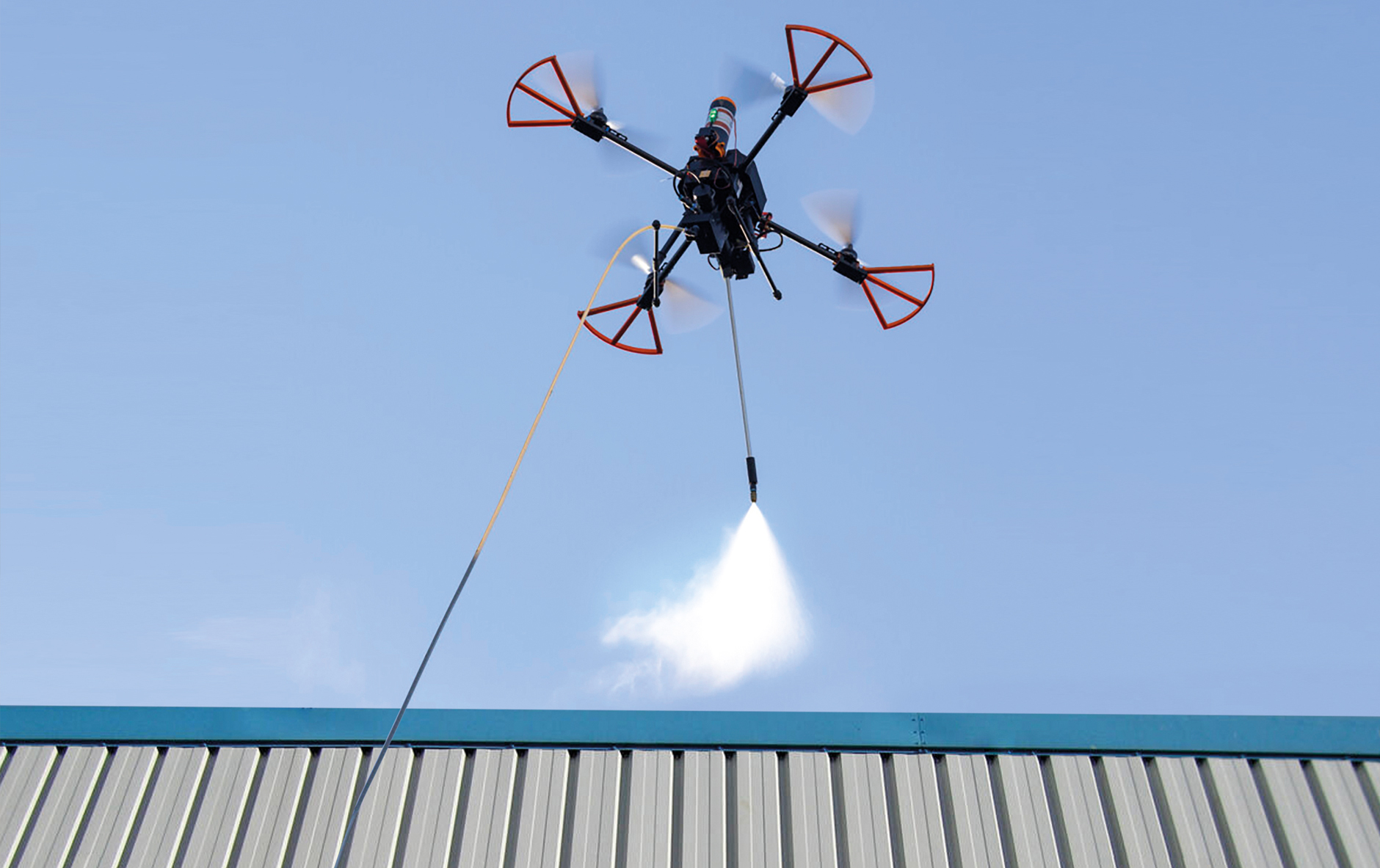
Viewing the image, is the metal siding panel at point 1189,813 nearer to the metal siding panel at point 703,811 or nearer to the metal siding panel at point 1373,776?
the metal siding panel at point 1373,776

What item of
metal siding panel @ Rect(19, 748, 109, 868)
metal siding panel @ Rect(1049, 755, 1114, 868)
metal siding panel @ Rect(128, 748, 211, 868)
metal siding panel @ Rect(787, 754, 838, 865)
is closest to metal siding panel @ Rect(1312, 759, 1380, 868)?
metal siding panel @ Rect(1049, 755, 1114, 868)

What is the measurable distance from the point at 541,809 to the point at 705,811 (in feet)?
3.51

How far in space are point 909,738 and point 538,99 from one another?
558 cm

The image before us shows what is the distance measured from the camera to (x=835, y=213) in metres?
8.45

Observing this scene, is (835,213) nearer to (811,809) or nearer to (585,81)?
(585,81)

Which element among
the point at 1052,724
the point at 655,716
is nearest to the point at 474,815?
the point at 655,716

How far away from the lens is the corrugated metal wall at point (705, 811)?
6.48m

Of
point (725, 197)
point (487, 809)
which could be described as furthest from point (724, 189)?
point (487, 809)

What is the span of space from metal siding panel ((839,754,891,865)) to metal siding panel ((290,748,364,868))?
3.27m

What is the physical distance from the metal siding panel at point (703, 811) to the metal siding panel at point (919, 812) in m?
1.14

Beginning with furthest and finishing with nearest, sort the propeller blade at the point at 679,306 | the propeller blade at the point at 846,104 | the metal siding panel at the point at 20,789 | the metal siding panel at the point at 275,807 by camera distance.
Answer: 1. the propeller blade at the point at 679,306
2. the propeller blade at the point at 846,104
3. the metal siding panel at the point at 20,789
4. the metal siding panel at the point at 275,807

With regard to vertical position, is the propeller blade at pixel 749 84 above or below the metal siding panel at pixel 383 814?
above

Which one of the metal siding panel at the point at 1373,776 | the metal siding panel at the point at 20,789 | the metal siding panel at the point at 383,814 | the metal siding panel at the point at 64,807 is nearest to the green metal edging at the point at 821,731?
the metal siding panel at the point at 1373,776

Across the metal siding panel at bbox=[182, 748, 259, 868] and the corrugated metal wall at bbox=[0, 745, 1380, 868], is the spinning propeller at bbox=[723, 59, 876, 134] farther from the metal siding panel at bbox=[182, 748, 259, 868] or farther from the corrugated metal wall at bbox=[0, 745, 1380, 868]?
the metal siding panel at bbox=[182, 748, 259, 868]
